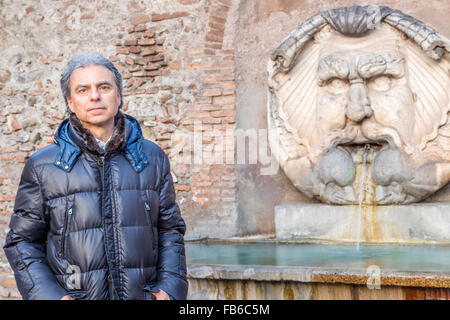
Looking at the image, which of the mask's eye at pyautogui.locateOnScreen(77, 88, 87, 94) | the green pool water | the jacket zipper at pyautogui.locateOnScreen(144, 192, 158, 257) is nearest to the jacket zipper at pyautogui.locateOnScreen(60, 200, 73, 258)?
the jacket zipper at pyautogui.locateOnScreen(144, 192, 158, 257)

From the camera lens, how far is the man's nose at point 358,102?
14.4 ft

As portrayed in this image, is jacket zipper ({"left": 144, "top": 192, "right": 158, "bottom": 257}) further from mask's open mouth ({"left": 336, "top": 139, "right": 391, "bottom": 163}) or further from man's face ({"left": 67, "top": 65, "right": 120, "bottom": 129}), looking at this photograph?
mask's open mouth ({"left": 336, "top": 139, "right": 391, "bottom": 163})

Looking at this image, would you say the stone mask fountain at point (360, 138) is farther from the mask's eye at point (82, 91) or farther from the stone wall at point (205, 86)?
the mask's eye at point (82, 91)

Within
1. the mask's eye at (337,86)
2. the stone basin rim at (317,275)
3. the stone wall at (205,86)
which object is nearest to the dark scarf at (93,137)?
the stone basin rim at (317,275)

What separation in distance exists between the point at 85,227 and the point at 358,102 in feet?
9.48

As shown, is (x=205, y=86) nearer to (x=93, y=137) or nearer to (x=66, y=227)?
(x=93, y=137)

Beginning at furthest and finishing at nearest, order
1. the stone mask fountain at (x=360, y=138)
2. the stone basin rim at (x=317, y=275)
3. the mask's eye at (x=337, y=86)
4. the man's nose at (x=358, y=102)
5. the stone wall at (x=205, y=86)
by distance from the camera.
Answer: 1. the stone wall at (x=205, y=86)
2. the mask's eye at (x=337, y=86)
3. the man's nose at (x=358, y=102)
4. the stone mask fountain at (x=360, y=138)
5. the stone basin rim at (x=317, y=275)

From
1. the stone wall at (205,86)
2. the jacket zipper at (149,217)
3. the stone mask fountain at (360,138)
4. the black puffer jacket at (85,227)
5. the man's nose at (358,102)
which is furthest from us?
the stone wall at (205,86)

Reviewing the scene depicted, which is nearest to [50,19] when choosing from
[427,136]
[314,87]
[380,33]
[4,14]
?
[4,14]

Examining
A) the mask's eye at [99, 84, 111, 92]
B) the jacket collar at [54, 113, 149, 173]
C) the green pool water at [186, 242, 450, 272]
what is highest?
the mask's eye at [99, 84, 111, 92]

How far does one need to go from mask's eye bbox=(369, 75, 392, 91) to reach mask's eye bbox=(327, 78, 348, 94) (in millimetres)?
185

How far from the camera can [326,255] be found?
155 inches

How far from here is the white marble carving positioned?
4289 mm

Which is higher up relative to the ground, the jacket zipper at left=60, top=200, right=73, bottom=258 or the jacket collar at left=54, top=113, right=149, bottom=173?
the jacket collar at left=54, top=113, right=149, bottom=173
